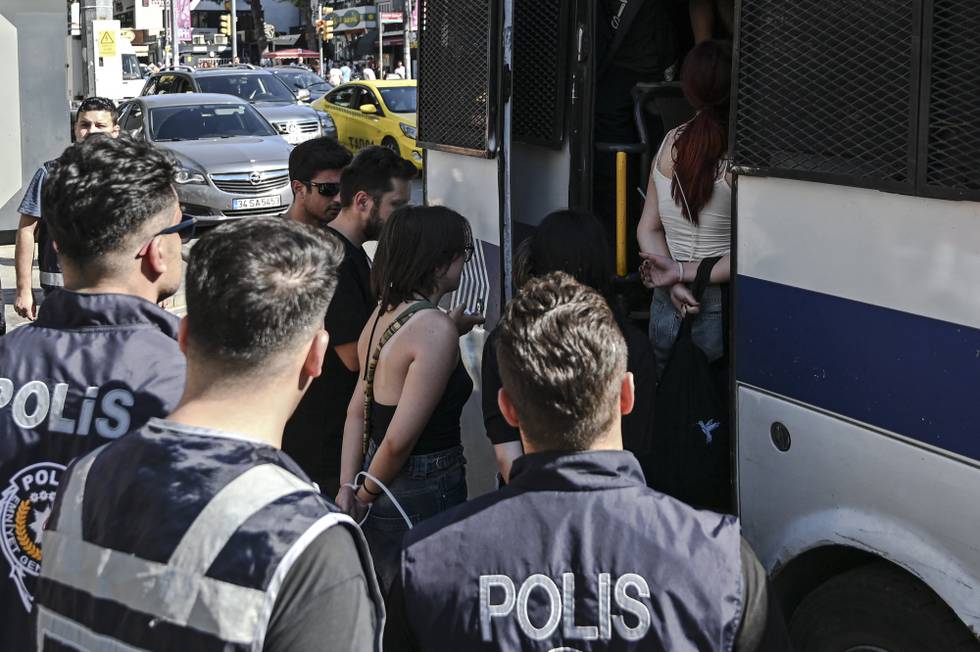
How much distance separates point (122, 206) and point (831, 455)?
1927mm

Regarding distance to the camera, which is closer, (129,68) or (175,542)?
(175,542)

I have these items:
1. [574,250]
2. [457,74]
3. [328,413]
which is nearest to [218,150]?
[457,74]

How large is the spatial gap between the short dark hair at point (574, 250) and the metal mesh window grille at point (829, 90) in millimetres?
495

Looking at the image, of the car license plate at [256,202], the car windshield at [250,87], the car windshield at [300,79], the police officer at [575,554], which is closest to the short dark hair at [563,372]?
the police officer at [575,554]

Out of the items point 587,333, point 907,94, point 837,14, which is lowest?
point 587,333

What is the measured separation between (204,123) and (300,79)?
577 inches

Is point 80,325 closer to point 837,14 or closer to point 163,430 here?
point 163,430

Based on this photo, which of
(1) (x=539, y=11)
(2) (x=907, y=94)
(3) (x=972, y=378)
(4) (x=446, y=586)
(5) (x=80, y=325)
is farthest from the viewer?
(1) (x=539, y=11)

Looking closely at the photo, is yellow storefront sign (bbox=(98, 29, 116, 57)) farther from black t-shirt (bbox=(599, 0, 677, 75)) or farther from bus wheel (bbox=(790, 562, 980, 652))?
bus wheel (bbox=(790, 562, 980, 652))

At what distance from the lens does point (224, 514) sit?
1669mm

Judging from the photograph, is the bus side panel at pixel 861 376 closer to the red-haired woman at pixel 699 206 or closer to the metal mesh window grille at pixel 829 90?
the metal mesh window grille at pixel 829 90

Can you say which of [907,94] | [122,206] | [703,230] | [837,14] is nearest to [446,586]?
[122,206]

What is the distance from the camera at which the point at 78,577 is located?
1.75 m

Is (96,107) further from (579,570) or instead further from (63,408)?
(579,570)
